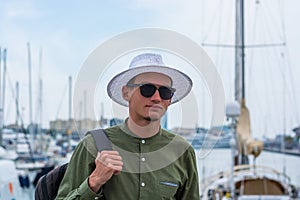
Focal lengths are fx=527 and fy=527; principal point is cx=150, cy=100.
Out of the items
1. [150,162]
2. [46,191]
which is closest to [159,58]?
[150,162]

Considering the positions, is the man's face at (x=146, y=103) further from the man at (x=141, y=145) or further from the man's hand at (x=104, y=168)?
the man's hand at (x=104, y=168)

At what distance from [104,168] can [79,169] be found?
0.14 metres

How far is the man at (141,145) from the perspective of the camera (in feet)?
5.41

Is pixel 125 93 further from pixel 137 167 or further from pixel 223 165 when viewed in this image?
pixel 223 165

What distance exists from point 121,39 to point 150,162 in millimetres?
406

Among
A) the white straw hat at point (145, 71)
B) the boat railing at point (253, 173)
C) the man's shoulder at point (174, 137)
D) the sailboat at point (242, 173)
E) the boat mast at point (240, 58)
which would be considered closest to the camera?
the white straw hat at point (145, 71)

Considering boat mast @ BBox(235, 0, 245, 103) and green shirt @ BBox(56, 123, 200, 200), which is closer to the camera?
green shirt @ BBox(56, 123, 200, 200)

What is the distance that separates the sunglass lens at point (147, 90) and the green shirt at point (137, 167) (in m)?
0.14

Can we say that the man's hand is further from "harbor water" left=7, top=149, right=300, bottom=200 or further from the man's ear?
"harbor water" left=7, top=149, right=300, bottom=200

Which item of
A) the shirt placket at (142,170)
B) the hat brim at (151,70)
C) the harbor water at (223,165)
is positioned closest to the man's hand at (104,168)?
the shirt placket at (142,170)

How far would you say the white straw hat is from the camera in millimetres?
1644

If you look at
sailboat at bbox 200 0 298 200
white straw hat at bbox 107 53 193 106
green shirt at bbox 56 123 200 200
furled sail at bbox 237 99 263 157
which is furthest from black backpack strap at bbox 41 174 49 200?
furled sail at bbox 237 99 263 157

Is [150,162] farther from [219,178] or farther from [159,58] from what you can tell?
[219,178]

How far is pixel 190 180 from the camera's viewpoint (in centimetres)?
179
